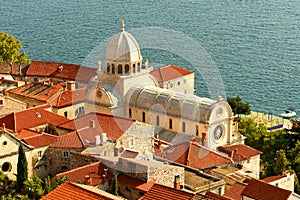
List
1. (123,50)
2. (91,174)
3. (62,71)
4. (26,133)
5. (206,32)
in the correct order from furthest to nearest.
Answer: (206,32) → (62,71) → (123,50) → (26,133) → (91,174)

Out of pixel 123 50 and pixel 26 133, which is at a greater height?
pixel 123 50

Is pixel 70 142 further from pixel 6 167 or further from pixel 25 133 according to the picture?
pixel 25 133

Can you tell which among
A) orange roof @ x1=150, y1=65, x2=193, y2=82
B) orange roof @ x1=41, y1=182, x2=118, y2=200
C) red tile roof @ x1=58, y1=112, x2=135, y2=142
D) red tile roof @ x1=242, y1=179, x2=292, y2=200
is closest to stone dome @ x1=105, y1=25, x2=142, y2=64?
red tile roof @ x1=58, y1=112, x2=135, y2=142

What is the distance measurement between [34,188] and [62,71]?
3422 centimetres

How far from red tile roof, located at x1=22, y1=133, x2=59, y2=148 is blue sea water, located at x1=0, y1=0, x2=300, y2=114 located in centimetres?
4022

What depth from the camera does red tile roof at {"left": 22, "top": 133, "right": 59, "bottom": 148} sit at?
43.8 m

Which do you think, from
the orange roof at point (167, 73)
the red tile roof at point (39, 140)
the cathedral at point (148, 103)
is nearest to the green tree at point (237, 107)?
the orange roof at point (167, 73)

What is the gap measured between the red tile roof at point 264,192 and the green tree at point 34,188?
36.8 feet

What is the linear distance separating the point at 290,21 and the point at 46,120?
3200 inches

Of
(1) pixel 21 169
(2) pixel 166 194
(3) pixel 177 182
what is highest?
(2) pixel 166 194

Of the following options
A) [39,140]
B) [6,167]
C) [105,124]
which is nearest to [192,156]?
[105,124]

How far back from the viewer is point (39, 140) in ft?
146

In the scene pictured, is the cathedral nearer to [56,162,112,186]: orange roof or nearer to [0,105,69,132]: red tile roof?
[0,105,69,132]: red tile roof

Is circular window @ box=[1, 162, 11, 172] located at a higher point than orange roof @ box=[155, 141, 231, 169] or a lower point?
higher
